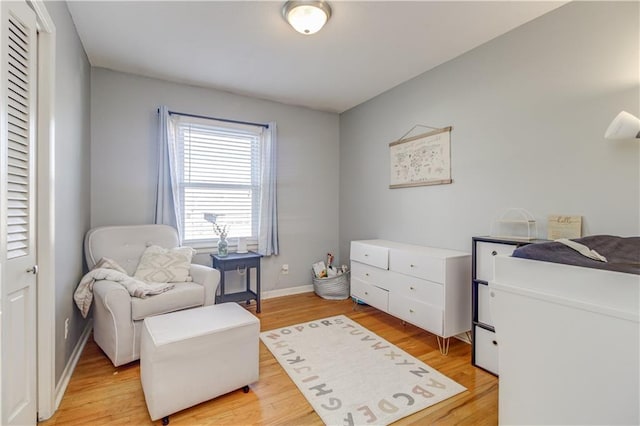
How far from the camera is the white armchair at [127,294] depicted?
2.06 meters

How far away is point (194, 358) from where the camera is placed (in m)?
1.65

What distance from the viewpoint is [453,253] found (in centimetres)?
254

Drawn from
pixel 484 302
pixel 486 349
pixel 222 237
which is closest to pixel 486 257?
pixel 484 302

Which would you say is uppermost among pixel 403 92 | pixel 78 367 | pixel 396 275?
pixel 403 92

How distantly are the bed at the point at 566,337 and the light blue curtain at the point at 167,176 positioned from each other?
9.89ft

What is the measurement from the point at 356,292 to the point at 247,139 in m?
2.21

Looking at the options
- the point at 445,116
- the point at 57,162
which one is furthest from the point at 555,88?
the point at 57,162

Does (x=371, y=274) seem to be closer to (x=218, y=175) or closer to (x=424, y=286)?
(x=424, y=286)

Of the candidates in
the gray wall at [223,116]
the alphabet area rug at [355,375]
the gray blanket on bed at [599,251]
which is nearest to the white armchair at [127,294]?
the gray wall at [223,116]

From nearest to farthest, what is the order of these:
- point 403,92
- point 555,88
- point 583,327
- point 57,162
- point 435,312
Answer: point 583,327, point 57,162, point 555,88, point 435,312, point 403,92

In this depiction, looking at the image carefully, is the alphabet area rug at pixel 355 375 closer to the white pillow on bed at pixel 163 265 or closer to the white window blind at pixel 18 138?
the white pillow on bed at pixel 163 265

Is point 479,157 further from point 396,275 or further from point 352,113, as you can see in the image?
point 352,113

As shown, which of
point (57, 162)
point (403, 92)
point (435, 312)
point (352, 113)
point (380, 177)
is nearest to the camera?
point (57, 162)

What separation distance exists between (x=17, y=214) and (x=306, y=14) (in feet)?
6.36
